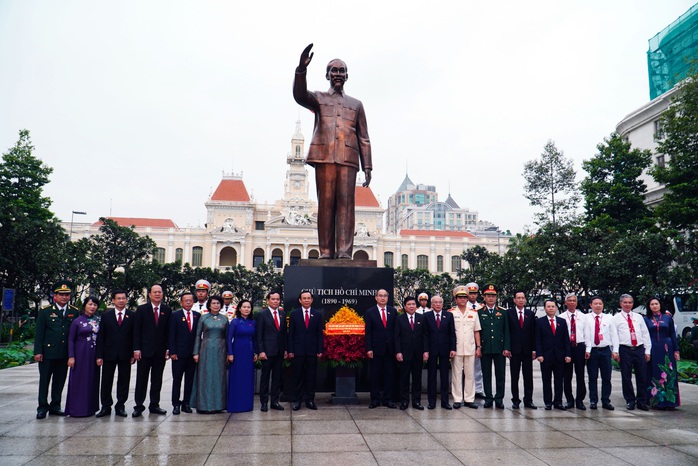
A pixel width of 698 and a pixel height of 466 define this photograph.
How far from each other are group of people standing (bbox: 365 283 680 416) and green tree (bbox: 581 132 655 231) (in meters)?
21.2

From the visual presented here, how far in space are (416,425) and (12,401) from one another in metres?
5.76

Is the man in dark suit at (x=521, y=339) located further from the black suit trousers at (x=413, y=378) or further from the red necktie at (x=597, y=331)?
the black suit trousers at (x=413, y=378)

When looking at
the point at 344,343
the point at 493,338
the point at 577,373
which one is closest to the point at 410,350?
the point at 344,343

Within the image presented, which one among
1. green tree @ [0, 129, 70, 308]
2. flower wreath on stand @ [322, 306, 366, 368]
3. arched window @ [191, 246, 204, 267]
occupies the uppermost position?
arched window @ [191, 246, 204, 267]

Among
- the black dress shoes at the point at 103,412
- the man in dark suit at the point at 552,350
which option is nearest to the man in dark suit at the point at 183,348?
the black dress shoes at the point at 103,412

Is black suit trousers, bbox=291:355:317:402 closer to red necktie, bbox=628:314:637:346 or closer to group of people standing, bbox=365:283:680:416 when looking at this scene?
group of people standing, bbox=365:283:680:416

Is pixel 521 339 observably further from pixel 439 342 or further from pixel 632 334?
pixel 632 334

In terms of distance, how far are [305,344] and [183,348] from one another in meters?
1.57

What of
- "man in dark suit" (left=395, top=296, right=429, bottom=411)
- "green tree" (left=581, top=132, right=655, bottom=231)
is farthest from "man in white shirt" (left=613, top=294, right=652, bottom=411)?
"green tree" (left=581, top=132, right=655, bottom=231)

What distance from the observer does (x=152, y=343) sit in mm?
6691

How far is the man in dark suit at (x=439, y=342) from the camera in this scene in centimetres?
717

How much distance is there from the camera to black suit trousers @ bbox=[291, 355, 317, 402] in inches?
268

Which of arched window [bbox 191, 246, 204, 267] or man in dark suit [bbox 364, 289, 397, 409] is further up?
arched window [bbox 191, 246, 204, 267]

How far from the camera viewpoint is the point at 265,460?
14.7 feet
